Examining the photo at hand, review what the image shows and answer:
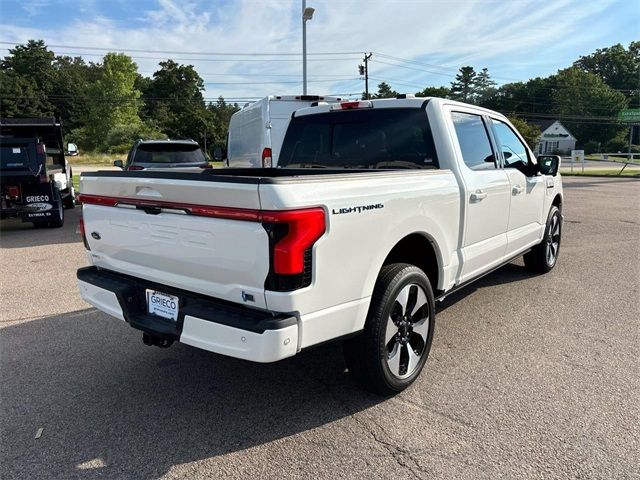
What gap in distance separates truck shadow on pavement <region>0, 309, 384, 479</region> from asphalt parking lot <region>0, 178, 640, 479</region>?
0.01m

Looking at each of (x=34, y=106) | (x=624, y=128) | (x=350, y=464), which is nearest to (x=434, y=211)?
(x=350, y=464)

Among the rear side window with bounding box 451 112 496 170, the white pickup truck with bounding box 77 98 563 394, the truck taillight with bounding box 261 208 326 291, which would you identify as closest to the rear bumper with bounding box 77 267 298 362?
the white pickup truck with bounding box 77 98 563 394

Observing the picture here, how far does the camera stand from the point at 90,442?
2.80m

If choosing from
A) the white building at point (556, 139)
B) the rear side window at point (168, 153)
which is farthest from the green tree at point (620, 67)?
the rear side window at point (168, 153)

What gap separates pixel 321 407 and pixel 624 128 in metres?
102

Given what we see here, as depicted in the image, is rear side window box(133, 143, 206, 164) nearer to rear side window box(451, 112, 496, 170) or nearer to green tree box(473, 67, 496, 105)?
rear side window box(451, 112, 496, 170)

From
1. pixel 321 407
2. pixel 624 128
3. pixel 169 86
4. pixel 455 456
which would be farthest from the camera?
pixel 169 86

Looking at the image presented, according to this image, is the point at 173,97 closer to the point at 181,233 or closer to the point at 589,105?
the point at 589,105

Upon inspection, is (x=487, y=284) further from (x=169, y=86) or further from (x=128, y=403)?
(x=169, y=86)

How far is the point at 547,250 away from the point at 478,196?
2.74 meters

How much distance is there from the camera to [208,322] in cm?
263

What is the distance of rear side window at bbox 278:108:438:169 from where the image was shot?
13.1 ft

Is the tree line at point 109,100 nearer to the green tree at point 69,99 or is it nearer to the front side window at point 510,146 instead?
the green tree at point 69,99

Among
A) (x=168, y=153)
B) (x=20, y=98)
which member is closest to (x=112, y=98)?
(x=20, y=98)
